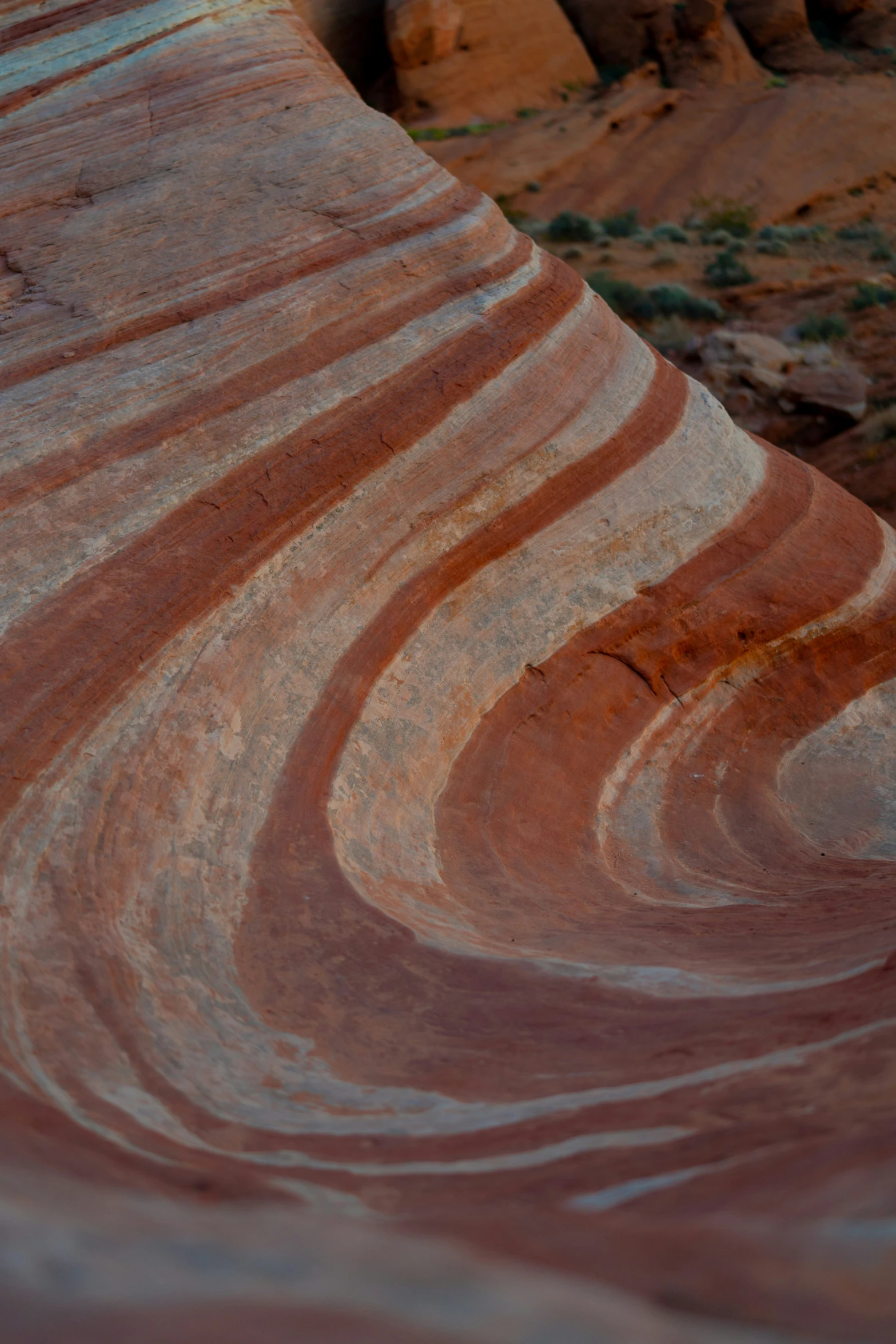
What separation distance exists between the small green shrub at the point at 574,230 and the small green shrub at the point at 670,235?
3.66 ft

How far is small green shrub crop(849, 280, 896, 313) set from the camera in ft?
45.9

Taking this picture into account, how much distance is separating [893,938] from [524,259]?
4370mm

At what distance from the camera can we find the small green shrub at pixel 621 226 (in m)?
18.4

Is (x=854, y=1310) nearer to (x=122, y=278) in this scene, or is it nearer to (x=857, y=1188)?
(x=857, y=1188)

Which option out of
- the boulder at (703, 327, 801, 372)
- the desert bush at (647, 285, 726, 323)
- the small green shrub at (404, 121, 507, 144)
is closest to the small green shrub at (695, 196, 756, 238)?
the desert bush at (647, 285, 726, 323)

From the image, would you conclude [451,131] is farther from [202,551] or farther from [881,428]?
[202,551]

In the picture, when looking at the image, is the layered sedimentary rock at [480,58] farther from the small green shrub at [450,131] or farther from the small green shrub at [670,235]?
the small green shrub at [670,235]

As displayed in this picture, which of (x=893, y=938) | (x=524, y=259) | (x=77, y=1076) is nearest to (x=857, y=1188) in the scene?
(x=893, y=938)

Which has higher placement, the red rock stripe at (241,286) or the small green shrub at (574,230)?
the red rock stripe at (241,286)

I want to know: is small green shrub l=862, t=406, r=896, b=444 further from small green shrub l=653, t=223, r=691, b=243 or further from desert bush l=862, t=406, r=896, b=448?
small green shrub l=653, t=223, r=691, b=243

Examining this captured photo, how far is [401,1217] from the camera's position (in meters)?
1.77

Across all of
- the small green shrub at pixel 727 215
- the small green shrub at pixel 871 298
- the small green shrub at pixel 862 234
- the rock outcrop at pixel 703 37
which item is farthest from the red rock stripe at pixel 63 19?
the rock outcrop at pixel 703 37

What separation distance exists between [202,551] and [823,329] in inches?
475

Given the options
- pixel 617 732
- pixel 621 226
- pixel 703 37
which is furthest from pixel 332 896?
pixel 703 37
